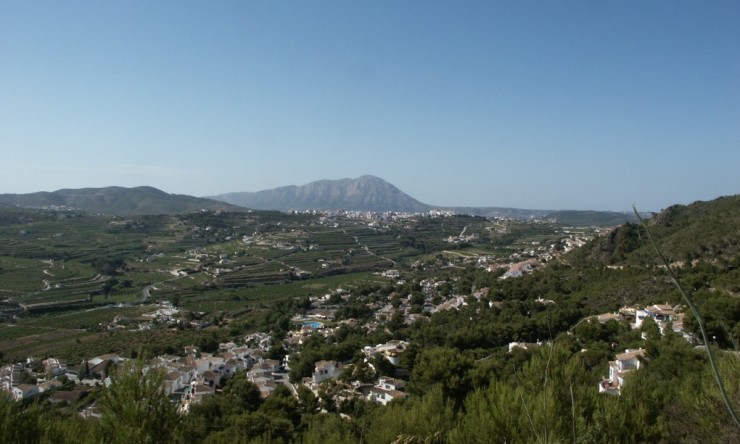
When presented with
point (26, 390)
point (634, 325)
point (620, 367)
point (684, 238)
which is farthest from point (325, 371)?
point (684, 238)

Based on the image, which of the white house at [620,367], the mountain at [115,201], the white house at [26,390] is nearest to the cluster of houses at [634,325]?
the white house at [620,367]

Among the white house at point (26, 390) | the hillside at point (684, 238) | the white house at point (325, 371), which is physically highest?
the hillside at point (684, 238)

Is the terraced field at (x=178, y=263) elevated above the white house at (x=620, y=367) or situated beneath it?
situated beneath

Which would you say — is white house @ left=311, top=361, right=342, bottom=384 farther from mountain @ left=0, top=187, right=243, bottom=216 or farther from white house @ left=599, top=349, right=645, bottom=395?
mountain @ left=0, top=187, right=243, bottom=216

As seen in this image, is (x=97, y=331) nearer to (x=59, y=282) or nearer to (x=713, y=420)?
(x=59, y=282)

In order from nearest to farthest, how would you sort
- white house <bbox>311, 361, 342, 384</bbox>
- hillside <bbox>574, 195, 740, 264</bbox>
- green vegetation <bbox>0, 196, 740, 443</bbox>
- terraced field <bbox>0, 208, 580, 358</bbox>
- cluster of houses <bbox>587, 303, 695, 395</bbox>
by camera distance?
1. green vegetation <bbox>0, 196, 740, 443</bbox>
2. cluster of houses <bbox>587, 303, 695, 395</bbox>
3. white house <bbox>311, 361, 342, 384</bbox>
4. hillside <bbox>574, 195, 740, 264</bbox>
5. terraced field <bbox>0, 208, 580, 358</bbox>

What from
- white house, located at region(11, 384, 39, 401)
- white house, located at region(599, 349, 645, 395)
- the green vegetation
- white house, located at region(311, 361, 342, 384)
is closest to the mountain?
the green vegetation

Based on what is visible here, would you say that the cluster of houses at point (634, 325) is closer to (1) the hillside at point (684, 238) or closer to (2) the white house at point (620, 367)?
(2) the white house at point (620, 367)

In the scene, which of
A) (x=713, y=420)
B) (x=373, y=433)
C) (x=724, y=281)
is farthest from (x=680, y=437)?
(x=724, y=281)
